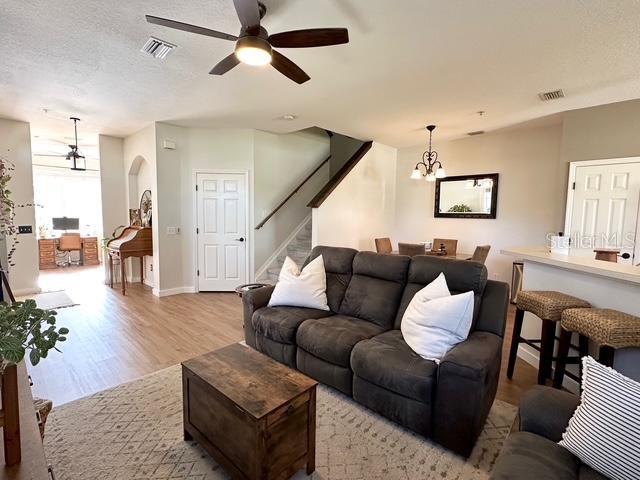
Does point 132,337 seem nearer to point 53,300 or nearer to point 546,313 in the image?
point 53,300

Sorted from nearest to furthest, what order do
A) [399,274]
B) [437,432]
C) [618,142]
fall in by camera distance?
1. [437,432]
2. [399,274]
3. [618,142]

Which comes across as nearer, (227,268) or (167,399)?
(167,399)

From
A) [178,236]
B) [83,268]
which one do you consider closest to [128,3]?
[178,236]

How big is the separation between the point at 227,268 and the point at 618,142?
5733 millimetres

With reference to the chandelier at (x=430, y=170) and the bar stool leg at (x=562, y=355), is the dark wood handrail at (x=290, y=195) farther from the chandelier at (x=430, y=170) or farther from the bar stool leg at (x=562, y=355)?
the bar stool leg at (x=562, y=355)

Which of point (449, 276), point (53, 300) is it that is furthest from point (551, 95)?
point (53, 300)

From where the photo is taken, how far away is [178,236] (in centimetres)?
524

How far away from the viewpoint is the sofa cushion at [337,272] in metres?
3.00

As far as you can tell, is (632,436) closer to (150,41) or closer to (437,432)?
(437,432)

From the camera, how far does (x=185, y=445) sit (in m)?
1.89

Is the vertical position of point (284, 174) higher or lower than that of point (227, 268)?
higher

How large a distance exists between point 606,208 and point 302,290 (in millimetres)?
4036

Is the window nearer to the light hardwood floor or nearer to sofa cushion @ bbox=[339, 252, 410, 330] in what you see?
the light hardwood floor

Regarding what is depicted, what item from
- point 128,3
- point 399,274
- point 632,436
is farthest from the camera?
point 399,274
